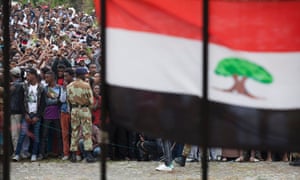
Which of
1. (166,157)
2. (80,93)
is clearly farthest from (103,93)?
(80,93)

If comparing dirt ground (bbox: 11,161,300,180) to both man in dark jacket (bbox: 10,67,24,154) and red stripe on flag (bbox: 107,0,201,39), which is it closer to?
man in dark jacket (bbox: 10,67,24,154)

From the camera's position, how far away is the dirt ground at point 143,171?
11.8 meters

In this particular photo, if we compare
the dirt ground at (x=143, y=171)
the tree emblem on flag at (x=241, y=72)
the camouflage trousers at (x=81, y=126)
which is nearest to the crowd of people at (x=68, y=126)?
the camouflage trousers at (x=81, y=126)

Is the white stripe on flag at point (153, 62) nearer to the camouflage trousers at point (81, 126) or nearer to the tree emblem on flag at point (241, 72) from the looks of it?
the tree emblem on flag at point (241, 72)

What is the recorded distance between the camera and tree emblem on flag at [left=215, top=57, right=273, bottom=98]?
195 inches

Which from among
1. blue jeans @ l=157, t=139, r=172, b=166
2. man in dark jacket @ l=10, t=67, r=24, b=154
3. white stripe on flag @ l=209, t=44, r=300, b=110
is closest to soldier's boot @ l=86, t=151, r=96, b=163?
man in dark jacket @ l=10, t=67, r=24, b=154

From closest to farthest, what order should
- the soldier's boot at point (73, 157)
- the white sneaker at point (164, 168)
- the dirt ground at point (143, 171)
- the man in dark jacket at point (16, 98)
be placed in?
the dirt ground at point (143, 171), the white sneaker at point (164, 168), the man in dark jacket at point (16, 98), the soldier's boot at point (73, 157)

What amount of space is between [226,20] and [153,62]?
23.3 inches

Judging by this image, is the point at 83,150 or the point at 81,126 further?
the point at 83,150

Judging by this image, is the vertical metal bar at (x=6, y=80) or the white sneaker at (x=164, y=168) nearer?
the vertical metal bar at (x=6, y=80)

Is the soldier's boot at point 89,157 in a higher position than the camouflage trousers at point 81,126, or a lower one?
lower

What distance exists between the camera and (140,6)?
5.08 metres

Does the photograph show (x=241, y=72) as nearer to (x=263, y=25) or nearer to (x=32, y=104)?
(x=263, y=25)

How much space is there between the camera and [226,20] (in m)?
5.01
